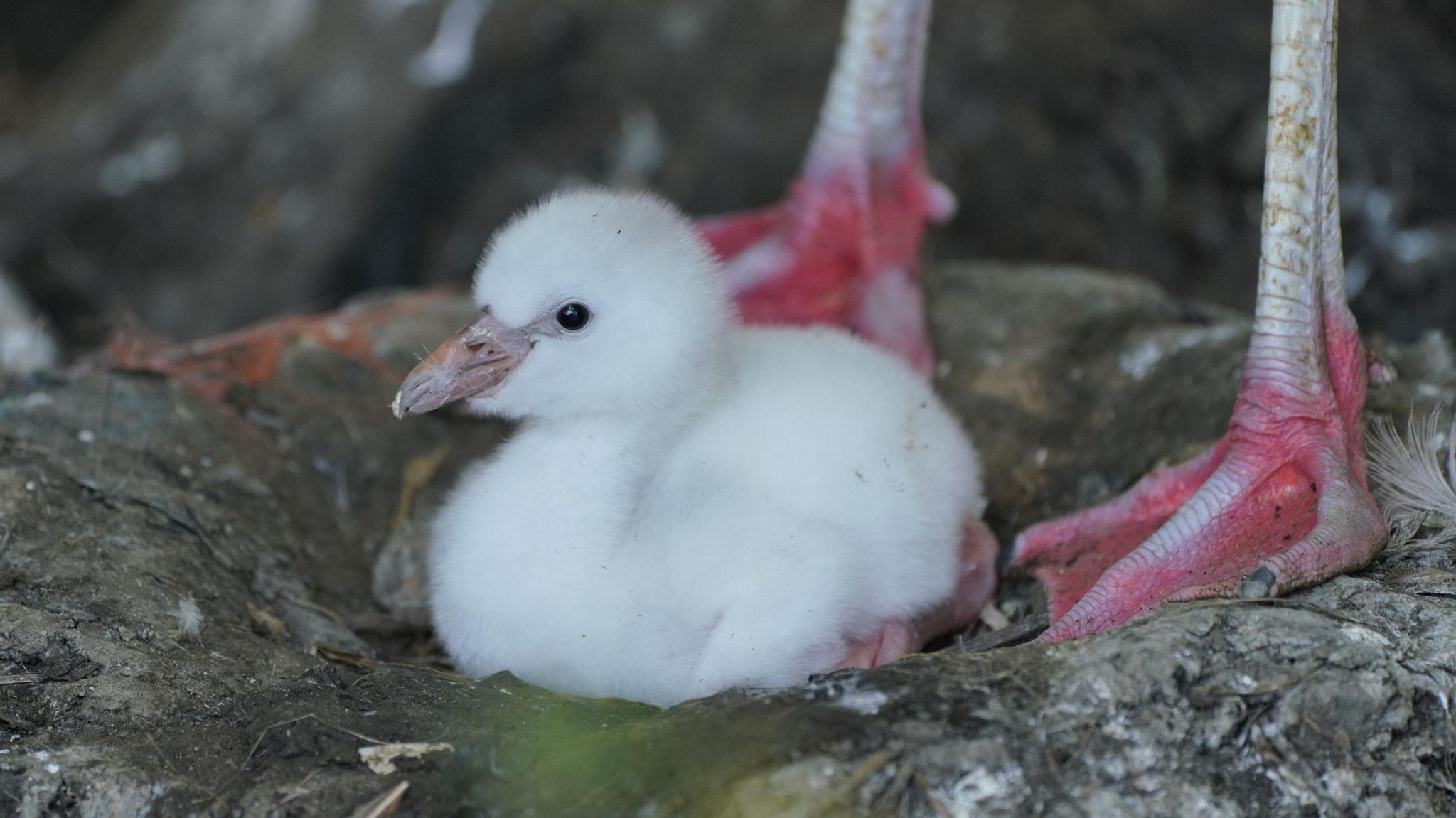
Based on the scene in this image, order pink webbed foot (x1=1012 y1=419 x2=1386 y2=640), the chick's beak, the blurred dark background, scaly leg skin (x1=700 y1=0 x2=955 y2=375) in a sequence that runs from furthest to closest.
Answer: the blurred dark background < scaly leg skin (x1=700 y1=0 x2=955 y2=375) < the chick's beak < pink webbed foot (x1=1012 y1=419 x2=1386 y2=640)

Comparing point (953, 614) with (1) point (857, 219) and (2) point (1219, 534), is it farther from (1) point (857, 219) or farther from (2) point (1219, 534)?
(1) point (857, 219)

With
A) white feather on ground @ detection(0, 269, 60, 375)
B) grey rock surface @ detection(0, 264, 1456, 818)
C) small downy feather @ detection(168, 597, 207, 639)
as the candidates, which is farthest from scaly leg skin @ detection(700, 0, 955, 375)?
white feather on ground @ detection(0, 269, 60, 375)

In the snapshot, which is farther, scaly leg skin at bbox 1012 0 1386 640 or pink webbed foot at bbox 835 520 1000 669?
pink webbed foot at bbox 835 520 1000 669

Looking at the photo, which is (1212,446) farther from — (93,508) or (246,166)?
(246,166)

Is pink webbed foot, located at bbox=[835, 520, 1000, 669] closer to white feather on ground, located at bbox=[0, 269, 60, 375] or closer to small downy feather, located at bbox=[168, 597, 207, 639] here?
small downy feather, located at bbox=[168, 597, 207, 639]

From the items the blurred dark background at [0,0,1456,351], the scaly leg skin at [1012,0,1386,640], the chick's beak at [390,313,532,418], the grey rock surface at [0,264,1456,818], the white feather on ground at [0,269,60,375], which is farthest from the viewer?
the blurred dark background at [0,0,1456,351]

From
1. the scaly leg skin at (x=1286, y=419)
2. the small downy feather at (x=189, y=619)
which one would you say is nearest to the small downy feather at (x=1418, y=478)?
the scaly leg skin at (x=1286, y=419)

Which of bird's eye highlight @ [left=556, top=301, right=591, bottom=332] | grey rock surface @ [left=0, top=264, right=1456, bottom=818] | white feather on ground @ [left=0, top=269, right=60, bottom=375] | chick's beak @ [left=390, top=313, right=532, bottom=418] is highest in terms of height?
bird's eye highlight @ [left=556, top=301, right=591, bottom=332]
